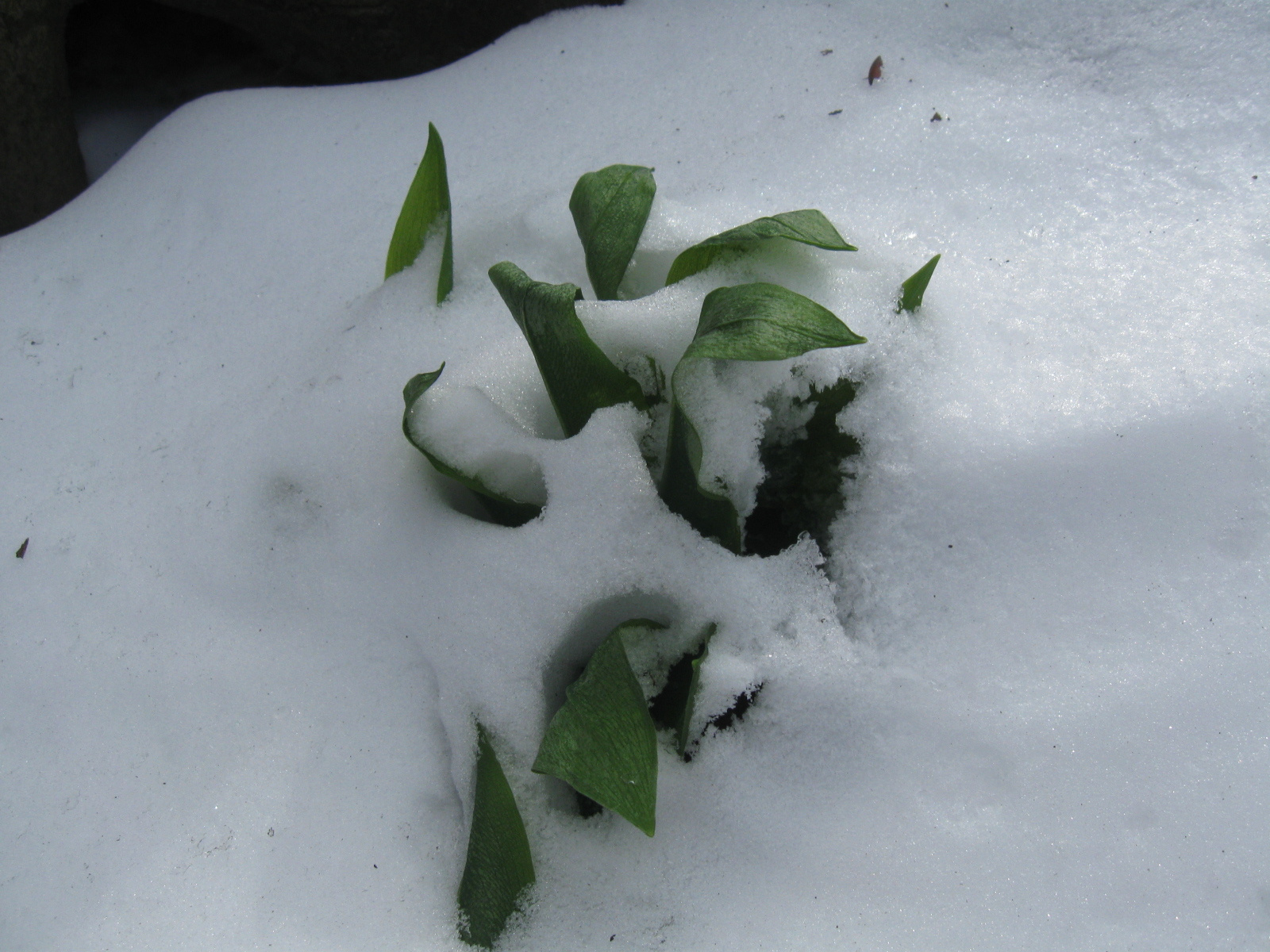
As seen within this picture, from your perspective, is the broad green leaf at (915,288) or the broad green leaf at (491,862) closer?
the broad green leaf at (491,862)

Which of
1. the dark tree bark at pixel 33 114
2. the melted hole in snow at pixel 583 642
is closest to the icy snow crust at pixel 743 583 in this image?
the melted hole in snow at pixel 583 642

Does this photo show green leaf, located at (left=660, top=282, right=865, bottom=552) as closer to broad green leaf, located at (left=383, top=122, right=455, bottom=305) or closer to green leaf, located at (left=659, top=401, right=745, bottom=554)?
green leaf, located at (left=659, top=401, right=745, bottom=554)

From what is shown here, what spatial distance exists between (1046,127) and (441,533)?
0.86 metres

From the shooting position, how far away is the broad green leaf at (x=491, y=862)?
696 millimetres

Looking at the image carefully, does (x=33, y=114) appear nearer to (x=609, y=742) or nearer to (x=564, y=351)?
(x=564, y=351)

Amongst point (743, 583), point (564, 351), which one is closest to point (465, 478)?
point (564, 351)

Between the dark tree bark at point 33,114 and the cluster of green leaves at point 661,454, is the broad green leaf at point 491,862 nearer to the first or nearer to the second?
the cluster of green leaves at point 661,454

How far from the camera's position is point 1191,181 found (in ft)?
3.17

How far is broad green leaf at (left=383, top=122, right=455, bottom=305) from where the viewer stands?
860mm

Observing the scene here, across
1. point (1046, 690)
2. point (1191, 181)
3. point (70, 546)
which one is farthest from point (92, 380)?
point (1191, 181)

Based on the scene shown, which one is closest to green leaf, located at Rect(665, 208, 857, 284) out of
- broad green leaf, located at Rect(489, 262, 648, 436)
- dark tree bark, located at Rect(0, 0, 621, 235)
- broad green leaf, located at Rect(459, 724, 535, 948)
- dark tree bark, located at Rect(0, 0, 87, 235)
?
broad green leaf, located at Rect(489, 262, 648, 436)

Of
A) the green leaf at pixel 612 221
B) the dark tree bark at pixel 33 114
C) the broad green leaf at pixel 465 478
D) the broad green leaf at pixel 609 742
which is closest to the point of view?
the broad green leaf at pixel 609 742

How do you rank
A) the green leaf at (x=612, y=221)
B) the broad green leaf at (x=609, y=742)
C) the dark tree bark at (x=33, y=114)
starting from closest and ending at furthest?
the broad green leaf at (x=609, y=742)
the green leaf at (x=612, y=221)
the dark tree bark at (x=33, y=114)

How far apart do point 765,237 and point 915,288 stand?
16 cm
